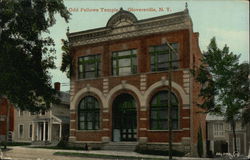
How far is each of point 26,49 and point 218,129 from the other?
10980 mm

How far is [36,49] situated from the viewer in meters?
16.3

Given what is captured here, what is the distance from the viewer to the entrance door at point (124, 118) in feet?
78.4

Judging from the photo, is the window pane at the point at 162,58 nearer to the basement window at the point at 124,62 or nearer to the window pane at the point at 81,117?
the basement window at the point at 124,62

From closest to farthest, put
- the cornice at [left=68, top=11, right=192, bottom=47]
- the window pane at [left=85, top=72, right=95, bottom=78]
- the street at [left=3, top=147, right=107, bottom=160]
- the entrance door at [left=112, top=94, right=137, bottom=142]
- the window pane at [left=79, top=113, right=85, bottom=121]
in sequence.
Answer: the street at [left=3, top=147, right=107, bottom=160] < the cornice at [left=68, top=11, right=192, bottom=47] < the entrance door at [left=112, top=94, right=137, bottom=142] < the window pane at [left=85, top=72, right=95, bottom=78] < the window pane at [left=79, top=113, right=85, bottom=121]

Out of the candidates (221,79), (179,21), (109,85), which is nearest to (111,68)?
(109,85)

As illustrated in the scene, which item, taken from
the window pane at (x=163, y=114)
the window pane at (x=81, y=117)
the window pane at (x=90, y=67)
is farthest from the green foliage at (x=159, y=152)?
the window pane at (x=90, y=67)

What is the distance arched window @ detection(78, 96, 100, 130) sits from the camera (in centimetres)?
2505

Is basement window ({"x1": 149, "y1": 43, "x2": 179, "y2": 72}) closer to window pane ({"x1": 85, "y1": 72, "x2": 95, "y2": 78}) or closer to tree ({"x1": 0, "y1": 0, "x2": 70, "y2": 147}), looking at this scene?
window pane ({"x1": 85, "y1": 72, "x2": 95, "y2": 78})

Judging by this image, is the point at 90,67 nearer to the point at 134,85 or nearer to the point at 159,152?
the point at 134,85

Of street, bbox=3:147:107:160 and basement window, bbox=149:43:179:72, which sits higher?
basement window, bbox=149:43:179:72

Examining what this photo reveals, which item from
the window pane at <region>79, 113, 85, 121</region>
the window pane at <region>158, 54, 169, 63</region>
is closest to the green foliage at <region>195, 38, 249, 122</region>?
the window pane at <region>158, 54, 169, 63</region>

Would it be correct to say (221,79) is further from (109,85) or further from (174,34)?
(109,85)

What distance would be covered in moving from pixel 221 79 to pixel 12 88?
9044 mm

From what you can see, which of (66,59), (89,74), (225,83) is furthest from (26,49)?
(89,74)
